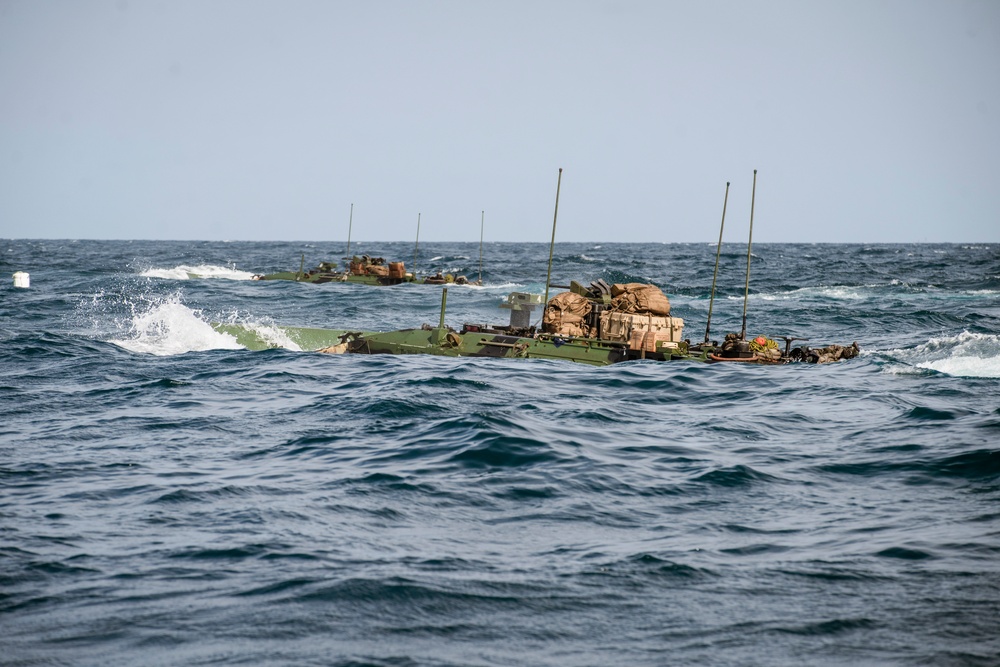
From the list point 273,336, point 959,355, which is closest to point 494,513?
point 273,336

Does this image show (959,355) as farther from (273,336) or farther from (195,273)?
(195,273)

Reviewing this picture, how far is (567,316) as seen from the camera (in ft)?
96.9

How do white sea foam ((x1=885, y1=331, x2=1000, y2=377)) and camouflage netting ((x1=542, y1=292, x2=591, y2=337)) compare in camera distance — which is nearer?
white sea foam ((x1=885, y1=331, x2=1000, y2=377))

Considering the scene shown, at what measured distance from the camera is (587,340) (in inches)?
1113

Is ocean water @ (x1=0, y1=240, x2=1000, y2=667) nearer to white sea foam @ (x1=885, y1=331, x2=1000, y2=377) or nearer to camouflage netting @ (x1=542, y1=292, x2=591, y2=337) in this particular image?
white sea foam @ (x1=885, y1=331, x2=1000, y2=377)

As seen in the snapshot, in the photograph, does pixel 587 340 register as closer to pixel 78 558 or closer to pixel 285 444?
pixel 285 444

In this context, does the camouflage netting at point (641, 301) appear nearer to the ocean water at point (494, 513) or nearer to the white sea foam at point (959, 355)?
the ocean water at point (494, 513)

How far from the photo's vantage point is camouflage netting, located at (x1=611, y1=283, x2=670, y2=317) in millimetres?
29047

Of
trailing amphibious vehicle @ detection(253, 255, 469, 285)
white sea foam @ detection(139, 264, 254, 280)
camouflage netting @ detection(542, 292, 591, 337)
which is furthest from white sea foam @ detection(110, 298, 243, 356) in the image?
white sea foam @ detection(139, 264, 254, 280)

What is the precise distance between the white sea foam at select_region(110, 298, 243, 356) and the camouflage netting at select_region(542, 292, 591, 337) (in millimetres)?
10626

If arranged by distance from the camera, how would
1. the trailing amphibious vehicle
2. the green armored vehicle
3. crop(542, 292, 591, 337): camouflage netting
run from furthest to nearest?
the trailing amphibious vehicle < crop(542, 292, 591, 337): camouflage netting < the green armored vehicle

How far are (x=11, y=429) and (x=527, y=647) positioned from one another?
12.8 m

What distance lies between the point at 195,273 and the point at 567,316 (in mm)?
51065

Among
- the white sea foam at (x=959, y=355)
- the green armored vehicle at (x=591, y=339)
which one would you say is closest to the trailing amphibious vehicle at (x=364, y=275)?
the green armored vehicle at (x=591, y=339)
